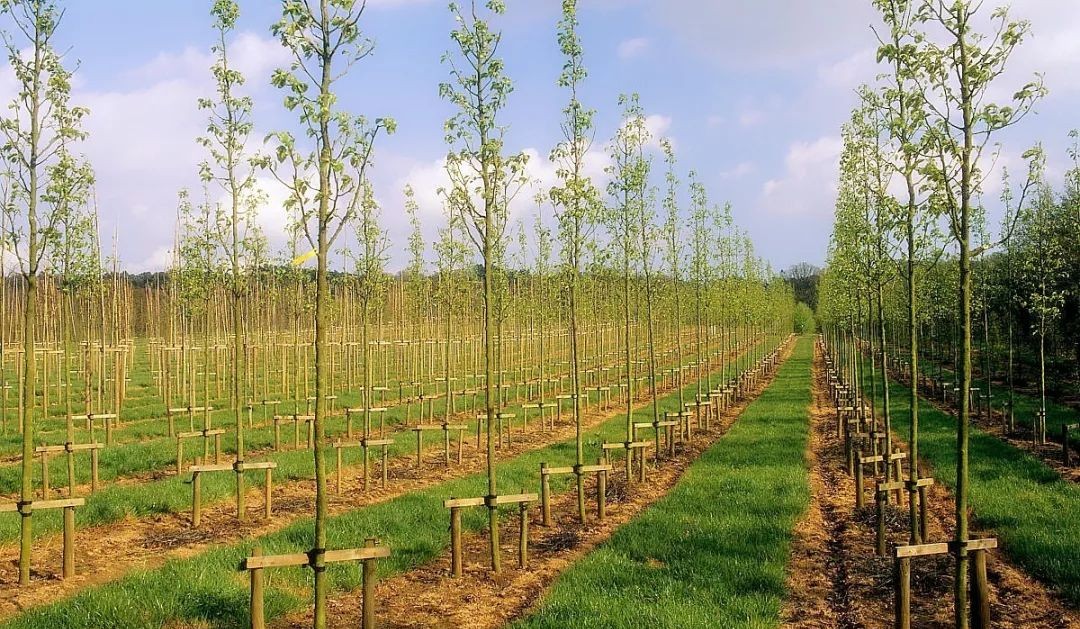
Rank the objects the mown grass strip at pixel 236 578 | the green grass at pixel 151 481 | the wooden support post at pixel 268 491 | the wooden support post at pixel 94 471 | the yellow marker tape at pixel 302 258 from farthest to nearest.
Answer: the wooden support post at pixel 94 471, the wooden support post at pixel 268 491, the green grass at pixel 151 481, the mown grass strip at pixel 236 578, the yellow marker tape at pixel 302 258

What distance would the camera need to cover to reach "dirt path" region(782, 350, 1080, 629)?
24.1 feet

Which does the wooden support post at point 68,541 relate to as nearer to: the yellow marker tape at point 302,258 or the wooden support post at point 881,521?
the yellow marker tape at point 302,258

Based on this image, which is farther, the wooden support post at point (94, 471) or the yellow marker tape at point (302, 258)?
the wooden support post at point (94, 471)

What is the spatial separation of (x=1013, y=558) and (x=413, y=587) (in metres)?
7.71

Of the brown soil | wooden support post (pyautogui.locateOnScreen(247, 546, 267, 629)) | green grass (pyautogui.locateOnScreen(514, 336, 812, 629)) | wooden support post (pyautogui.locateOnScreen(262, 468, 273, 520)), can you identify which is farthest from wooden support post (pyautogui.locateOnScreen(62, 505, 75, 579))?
the brown soil

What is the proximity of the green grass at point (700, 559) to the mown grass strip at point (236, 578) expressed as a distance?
2.58 m

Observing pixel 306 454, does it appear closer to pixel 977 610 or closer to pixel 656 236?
pixel 656 236

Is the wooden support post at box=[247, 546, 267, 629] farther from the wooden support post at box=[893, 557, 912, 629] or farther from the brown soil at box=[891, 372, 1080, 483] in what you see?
the brown soil at box=[891, 372, 1080, 483]

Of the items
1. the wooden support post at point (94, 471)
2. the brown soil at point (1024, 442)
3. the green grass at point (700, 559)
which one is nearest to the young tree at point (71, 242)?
the wooden support post at point (94, 471)

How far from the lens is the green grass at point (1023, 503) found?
8594 millimetres

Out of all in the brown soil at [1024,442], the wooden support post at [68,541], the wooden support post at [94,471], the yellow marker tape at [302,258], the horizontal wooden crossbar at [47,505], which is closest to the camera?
the yellow marker tape at [302,258]

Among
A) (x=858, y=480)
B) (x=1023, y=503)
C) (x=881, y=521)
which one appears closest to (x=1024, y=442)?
(x=1023, y=503)

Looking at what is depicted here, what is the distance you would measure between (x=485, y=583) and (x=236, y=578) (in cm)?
294

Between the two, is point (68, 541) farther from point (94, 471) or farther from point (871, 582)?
point (871, 582)
